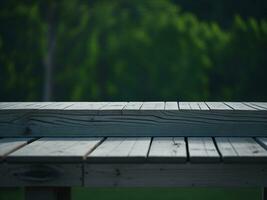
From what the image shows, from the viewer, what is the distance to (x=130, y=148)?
8.83 feet

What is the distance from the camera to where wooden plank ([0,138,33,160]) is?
264cm

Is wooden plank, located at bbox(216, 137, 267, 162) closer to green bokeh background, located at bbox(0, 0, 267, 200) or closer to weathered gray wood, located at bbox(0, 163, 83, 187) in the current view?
weathered gray wood, located at bbox(0, 163, 83, 187)

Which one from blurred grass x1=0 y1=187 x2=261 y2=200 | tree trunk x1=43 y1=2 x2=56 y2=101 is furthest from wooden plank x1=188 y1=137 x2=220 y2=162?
tree trunk x1=43 y1=2 x2=56 y2=101

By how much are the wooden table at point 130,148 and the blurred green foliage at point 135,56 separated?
1462 cm

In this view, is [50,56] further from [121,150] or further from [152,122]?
[121,150]

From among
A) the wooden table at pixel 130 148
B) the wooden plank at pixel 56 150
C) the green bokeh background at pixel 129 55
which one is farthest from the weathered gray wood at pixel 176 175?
the green bokeh background at pixel 129 55

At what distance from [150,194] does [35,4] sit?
14.7 m

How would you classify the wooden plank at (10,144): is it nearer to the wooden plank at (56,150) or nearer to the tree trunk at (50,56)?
the wooden plank at (56,150)

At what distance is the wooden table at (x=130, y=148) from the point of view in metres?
2.45

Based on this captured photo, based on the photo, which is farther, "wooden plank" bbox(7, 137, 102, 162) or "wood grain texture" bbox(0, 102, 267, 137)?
"wood grain texture" bbox(0, 102, 267, 137)

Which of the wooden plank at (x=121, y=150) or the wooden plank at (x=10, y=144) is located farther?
the wooden plank at (x=10, y=144)

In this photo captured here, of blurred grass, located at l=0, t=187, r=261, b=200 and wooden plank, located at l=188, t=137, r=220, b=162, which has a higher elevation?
wooden plank, located at l=188, t=137, r=220, b=162

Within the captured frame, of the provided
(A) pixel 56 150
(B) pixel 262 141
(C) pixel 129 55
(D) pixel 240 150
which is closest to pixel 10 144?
(A) pixel 56 150

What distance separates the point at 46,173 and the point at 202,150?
785 millimetres
